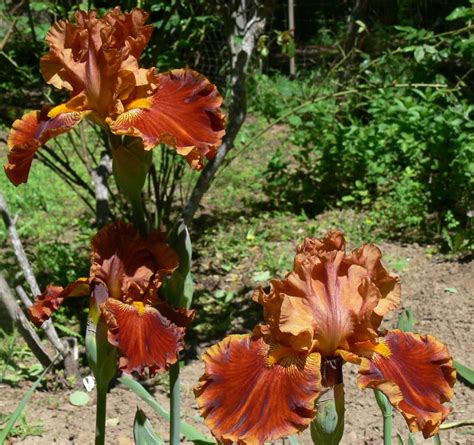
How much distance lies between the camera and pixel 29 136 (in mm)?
1155

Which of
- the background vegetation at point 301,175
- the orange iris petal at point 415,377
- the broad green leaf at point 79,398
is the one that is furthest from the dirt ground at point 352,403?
the orange iris petal at point 415,377

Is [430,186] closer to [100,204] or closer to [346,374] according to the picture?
[346,374]

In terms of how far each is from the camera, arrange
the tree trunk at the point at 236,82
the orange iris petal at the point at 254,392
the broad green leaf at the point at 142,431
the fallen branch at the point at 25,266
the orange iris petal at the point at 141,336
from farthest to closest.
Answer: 1. the tree trunk at the point at 236,82
2. the fallen branch at the point at 25,266
3. the broad green leaf at the point at 142,431
4. the orange iris petal at the point at 141,336
5. the orange iris petal at the point at 254,392

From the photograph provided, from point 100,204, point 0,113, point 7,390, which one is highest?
point 0,113

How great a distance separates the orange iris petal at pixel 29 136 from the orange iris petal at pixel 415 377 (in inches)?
22.1

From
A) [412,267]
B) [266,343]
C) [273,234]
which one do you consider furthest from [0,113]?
[266,343]

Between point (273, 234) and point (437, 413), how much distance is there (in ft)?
9.69

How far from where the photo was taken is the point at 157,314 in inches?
42.6

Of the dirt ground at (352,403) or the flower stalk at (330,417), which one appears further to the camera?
the dirt ground at (352,403)

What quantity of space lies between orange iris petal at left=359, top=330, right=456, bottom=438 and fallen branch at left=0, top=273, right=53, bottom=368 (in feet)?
4.82

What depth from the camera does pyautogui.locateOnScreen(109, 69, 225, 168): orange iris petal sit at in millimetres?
1048

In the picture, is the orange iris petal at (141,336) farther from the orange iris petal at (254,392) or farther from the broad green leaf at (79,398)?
the broad green leaf at (79,398)

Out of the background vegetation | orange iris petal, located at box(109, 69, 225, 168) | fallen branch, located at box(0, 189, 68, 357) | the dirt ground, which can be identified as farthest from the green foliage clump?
orange iris petal, located at box(109, 69, 225, 168)

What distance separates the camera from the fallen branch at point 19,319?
2201 millimetres
